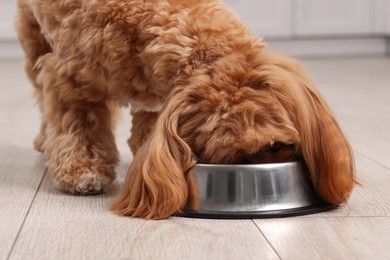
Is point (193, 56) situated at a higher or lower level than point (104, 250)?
higher

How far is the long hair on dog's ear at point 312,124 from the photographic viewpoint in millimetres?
1843

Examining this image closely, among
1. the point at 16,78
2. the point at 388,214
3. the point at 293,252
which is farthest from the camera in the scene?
the point at 16,78

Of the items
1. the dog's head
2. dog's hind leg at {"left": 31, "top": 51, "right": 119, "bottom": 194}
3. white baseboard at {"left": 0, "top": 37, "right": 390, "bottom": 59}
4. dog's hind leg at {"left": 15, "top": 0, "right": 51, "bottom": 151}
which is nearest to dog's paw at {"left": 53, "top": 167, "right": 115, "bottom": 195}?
dog's hind leg at {"left": 31, "top": 51, "right": 119, "bottom": 194}

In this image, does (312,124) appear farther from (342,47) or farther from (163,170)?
(342,47)

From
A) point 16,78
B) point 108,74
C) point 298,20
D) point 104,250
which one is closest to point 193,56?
point 108,74

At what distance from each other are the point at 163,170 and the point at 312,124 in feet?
1.18

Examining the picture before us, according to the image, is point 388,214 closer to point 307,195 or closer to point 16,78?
point 307,195

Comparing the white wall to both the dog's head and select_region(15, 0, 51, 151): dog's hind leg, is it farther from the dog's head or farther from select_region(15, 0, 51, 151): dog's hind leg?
the dog's head

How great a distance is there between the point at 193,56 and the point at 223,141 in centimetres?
27

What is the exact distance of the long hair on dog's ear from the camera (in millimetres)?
1843

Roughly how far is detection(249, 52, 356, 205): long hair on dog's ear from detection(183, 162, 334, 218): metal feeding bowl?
0.17 feet

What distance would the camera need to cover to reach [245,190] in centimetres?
188

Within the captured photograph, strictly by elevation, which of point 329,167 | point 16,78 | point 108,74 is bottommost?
point 16,78

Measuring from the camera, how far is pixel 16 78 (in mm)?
5285
